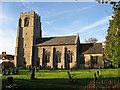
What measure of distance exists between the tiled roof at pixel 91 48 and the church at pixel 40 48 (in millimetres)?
689

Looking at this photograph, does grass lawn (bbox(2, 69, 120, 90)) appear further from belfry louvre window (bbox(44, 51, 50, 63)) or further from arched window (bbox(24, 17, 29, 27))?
arched window (bbox(24, 17, 29, 27))

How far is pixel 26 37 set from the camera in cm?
7656

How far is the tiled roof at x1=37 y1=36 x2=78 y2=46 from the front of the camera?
69.9m

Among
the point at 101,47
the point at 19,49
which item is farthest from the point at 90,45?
the point at 19,49

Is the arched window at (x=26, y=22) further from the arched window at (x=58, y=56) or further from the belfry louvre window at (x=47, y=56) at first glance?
the arched window at (x=58, y=56)

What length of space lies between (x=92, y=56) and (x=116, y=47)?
2851 cm

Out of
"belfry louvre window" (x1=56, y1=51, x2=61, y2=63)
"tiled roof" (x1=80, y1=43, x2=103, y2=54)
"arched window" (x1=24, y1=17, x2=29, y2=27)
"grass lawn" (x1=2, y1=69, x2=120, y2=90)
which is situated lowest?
"grass lawn" (x1=2, y1=69, x2=120, y2=90)

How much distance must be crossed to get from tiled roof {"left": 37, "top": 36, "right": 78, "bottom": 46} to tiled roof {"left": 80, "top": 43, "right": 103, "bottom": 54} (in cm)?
322

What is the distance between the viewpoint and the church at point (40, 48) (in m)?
69.1

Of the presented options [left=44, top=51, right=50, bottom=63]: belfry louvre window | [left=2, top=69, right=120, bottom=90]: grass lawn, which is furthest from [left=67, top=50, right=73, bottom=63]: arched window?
[left=2, top=69, right=120, bottom=90]: grass lawn

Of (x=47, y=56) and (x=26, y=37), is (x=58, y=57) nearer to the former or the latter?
(x=47, y=56)

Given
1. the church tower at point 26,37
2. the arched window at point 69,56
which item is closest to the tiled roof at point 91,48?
the arched window at point 69,56

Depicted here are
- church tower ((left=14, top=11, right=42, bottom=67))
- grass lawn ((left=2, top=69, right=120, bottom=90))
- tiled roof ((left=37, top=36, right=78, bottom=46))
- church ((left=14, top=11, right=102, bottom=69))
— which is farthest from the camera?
church tower ((left=14, top=11, right=42, bottom=67))

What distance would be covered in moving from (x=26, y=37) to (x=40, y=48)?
264 inches
